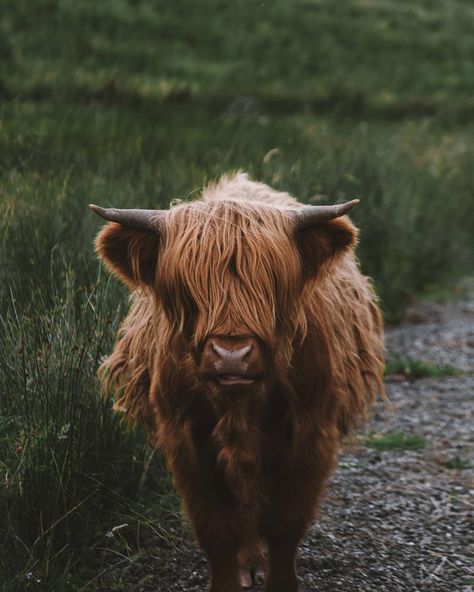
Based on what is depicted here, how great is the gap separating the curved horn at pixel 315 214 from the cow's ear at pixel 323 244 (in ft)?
0.07

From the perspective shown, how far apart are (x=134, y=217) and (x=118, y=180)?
2.77 metres

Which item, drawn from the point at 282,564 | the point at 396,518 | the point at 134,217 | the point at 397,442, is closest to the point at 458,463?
the point at 397,442

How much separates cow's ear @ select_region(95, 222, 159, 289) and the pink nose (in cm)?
36

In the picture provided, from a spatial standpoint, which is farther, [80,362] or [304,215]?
[80,362]

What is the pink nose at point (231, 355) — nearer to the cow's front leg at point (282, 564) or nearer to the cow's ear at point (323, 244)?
the cow's ear at point (323, 244)

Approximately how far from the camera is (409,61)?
65.3 feet

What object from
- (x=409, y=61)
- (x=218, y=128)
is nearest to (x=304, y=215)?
(x=218, y=128)

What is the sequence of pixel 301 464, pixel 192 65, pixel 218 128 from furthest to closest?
1. pixel 192 65
2. pixel 218 128
3. pixel 301 464

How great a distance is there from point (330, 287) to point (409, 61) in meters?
17.5

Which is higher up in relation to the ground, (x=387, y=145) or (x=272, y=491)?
(x=387, y=145)

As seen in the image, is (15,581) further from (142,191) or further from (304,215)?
A: (142,191)

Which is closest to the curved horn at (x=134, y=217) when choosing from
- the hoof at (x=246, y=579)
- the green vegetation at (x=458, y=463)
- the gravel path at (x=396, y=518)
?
the gravel path at (x=396, y=518)

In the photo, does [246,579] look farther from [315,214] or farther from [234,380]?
[315,214]

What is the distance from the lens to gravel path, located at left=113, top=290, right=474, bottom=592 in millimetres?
3336
